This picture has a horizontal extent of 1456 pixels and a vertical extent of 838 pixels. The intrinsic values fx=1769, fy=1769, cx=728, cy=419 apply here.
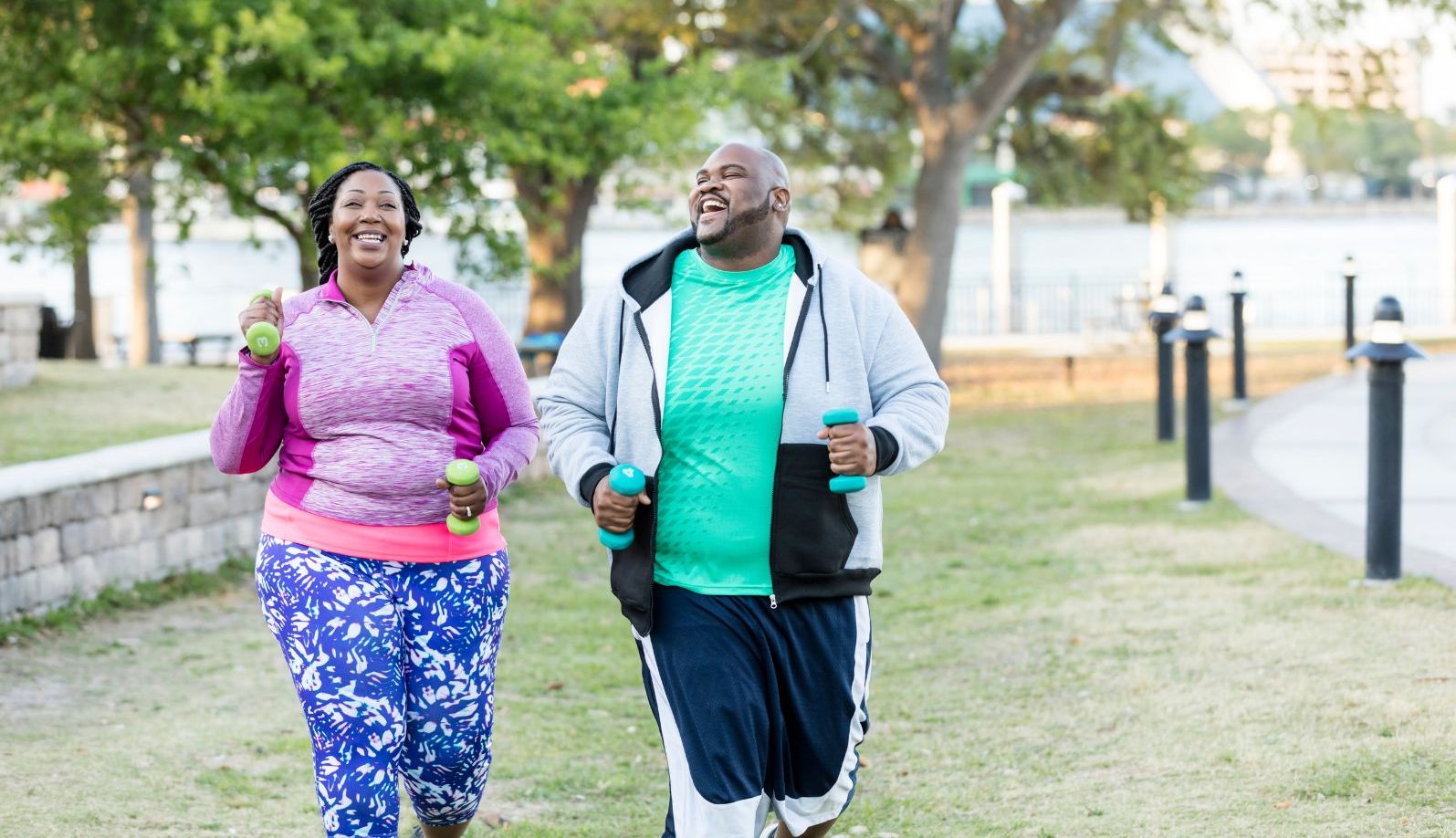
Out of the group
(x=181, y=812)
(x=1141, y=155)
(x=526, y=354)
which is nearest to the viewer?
(x=181, y=812)

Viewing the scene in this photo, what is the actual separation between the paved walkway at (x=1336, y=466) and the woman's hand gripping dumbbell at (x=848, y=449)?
16.8ft

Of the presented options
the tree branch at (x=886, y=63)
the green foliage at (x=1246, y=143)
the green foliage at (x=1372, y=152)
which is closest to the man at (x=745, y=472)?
the tree branch at (x=886, y=63)

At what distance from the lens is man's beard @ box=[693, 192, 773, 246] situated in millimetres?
3824

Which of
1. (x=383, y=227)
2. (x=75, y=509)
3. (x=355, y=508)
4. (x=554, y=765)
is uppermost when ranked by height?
(x=383, y=227)

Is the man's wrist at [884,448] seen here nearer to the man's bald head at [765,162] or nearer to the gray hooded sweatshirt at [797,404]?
the gray hooded sweatshirt at [797,404]

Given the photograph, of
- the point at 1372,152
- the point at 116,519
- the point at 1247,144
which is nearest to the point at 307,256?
the point at 116,519

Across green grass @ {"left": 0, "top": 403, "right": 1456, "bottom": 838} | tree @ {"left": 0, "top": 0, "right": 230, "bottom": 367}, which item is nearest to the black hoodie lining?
green grass @ {"left": 0, "top": 403, "right": 1456, "bottom": 838}

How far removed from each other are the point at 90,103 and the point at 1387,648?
11172mm

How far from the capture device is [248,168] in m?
13.7

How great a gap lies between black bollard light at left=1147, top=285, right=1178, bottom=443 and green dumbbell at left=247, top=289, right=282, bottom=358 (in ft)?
33.9

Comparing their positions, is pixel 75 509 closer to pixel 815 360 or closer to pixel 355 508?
pixel 355 508

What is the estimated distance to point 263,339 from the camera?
391 cm

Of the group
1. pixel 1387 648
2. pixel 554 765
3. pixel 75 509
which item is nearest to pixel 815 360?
pixel 554 765

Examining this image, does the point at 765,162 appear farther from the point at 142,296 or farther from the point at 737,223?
the point at 142,296
